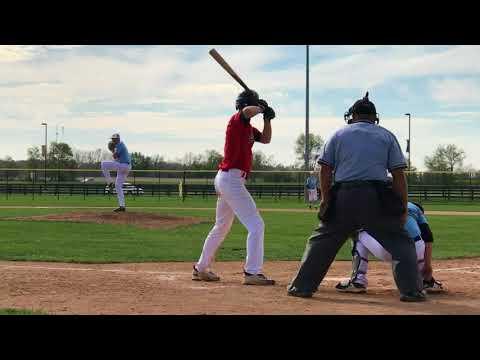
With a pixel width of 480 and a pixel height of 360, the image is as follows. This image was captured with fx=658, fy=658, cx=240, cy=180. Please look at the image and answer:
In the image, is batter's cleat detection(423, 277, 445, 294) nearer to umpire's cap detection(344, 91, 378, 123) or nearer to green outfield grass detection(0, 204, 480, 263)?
umpire's cap detection(344, 91, 378, 123)

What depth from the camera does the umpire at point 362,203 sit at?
245 inches

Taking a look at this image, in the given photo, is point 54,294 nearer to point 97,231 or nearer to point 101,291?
point 101,291

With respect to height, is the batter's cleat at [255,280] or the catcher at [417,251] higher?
the catcher at [417,251]

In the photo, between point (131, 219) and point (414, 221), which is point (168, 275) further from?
point (131, 219)

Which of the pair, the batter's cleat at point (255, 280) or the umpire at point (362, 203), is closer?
the umpire at point (362, 203)

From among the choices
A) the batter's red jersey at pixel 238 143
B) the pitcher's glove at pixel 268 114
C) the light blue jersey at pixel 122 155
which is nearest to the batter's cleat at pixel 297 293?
the batter's red jersey at pixel 238 143

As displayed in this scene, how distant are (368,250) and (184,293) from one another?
2.01 m

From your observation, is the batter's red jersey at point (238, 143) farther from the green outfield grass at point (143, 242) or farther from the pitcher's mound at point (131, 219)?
the pitcher's mound at point (131, 219)

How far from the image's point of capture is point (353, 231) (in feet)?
21.0

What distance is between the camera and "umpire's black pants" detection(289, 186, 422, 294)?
244 inches

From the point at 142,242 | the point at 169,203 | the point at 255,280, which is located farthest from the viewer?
the point at 169,203

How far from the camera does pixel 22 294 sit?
6324 mm

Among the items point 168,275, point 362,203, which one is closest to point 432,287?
point 362,203
